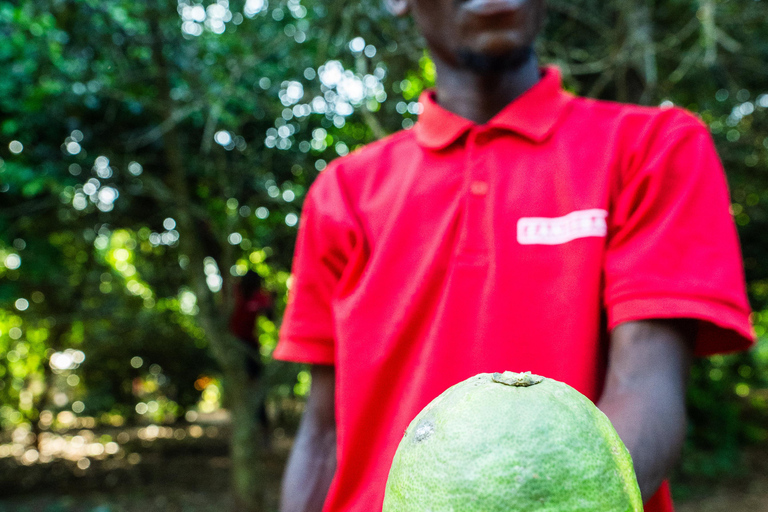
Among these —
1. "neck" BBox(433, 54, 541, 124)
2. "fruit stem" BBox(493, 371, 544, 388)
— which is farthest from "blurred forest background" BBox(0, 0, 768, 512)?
"fruit stem" BBox(493, 371, 544, 388)

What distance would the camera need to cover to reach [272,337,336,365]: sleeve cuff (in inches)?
77.3

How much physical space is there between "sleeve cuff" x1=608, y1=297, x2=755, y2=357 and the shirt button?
0.45 meters

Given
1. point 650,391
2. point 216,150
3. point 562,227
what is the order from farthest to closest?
point 216,150, point 562,227, point 650,391

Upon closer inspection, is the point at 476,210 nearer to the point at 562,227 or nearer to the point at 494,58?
the point at 562,227

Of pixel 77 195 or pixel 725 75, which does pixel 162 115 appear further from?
pixel 725 75

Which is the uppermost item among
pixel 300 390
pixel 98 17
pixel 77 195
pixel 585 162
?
pixel 98 17

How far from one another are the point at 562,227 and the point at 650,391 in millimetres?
429

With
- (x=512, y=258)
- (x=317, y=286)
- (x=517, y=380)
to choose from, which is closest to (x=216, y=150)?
(x=317, y=286)

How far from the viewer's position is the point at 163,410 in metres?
9.98

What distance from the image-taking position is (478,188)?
5.65 ft

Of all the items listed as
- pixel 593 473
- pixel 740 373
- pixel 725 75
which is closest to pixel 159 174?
pixel 725 75

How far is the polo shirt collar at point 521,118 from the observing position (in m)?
1.79

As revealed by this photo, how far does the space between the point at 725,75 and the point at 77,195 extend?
18.6 ft

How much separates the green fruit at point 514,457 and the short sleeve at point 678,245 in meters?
0.74
